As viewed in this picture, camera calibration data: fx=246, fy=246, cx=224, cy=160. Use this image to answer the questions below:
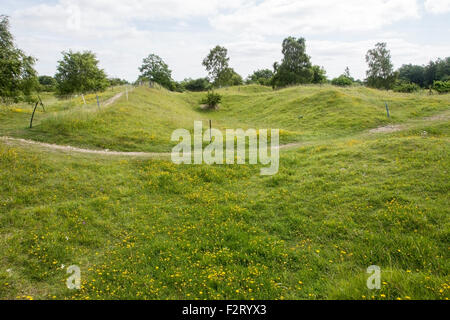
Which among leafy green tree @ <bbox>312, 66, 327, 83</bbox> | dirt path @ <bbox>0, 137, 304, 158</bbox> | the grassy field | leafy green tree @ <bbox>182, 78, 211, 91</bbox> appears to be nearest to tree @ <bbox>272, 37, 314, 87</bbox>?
leafy green tree @ <bbox>312, 66, 327, 83</bbox>

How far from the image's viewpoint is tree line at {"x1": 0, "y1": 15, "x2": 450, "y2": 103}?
2011 centimetres

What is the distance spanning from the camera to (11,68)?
19.4 meters

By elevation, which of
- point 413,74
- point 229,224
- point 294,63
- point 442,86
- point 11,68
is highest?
point 413,74

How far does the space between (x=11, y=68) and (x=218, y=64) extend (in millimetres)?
56127

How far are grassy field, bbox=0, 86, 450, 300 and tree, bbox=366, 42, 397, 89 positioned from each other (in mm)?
46846

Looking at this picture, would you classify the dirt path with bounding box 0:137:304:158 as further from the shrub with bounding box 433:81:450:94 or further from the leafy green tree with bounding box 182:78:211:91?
the leafy green tree with bounding box 182:78:211:91

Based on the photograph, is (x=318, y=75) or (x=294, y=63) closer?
(x=294, y=63)

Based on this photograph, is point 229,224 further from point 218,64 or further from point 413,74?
point 413,74

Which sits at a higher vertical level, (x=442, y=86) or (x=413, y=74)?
(x=413, y=74)

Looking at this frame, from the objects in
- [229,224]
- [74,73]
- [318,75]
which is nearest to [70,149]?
[229,224]

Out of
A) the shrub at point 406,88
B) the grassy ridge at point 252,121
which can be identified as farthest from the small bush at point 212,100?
the shrub at point 406,88
